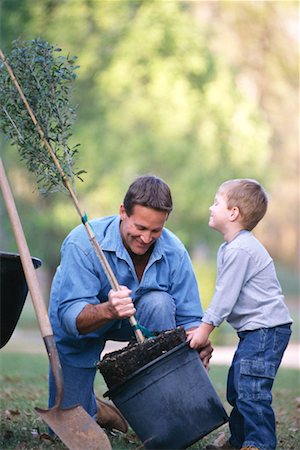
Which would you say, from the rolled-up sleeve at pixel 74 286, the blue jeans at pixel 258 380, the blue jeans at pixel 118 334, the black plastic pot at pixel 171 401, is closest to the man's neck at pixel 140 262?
the blue jeans at pixel 118 334

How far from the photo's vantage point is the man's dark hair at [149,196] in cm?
411

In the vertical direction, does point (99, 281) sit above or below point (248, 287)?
above

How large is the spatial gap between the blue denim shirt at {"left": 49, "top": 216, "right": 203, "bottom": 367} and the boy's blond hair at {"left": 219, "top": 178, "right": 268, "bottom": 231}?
0.41 metres

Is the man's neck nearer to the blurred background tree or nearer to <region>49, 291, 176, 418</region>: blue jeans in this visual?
<region>49, 291, 176, 418</region>: blue jeans

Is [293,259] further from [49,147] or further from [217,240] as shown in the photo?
[49,147]

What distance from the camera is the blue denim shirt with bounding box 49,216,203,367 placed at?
167 inches

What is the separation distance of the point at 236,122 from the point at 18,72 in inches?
548

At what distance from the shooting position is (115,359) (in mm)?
3738

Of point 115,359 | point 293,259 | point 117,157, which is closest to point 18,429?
point 115,359

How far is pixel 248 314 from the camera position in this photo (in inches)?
167

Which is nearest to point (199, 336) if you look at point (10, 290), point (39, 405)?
point (10, 290)

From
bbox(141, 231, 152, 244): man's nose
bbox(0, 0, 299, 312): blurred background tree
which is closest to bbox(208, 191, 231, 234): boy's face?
bbox(141, 231, 152, 244): man's nose

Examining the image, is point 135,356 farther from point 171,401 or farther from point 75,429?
point 75,429

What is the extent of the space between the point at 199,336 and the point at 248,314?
0.37 meters
